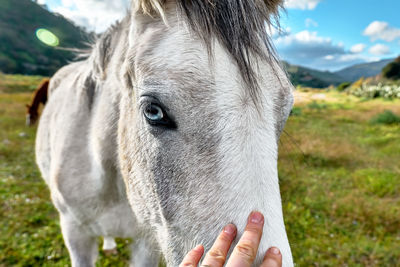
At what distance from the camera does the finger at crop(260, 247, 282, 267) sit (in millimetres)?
864

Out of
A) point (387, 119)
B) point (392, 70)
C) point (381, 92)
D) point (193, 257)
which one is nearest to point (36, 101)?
point (193, 257)

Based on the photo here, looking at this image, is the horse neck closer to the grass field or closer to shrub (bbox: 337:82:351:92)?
the grass field

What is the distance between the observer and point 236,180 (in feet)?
3.31

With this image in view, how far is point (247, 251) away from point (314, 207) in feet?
16.9

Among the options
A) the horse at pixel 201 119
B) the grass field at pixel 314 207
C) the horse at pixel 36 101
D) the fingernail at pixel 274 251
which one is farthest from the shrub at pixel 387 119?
the horse at pixel 36 101

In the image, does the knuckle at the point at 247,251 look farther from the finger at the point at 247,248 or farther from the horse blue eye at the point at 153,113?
the horse blue eye at the point at 153,113

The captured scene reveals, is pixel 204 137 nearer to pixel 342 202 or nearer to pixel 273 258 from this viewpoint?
pixel 273 258

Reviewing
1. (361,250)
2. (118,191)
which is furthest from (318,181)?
(118,191)

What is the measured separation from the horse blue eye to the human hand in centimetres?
60

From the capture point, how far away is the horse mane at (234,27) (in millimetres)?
1169

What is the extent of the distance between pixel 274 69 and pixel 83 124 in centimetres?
177

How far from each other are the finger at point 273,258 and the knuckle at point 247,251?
0.15 ft

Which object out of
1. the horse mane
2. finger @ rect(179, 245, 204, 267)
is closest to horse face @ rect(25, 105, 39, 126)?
the horse mane

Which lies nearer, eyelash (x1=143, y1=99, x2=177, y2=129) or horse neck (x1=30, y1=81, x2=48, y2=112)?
eyelash (x1=143, y1=99, x2=177, y2=129)
